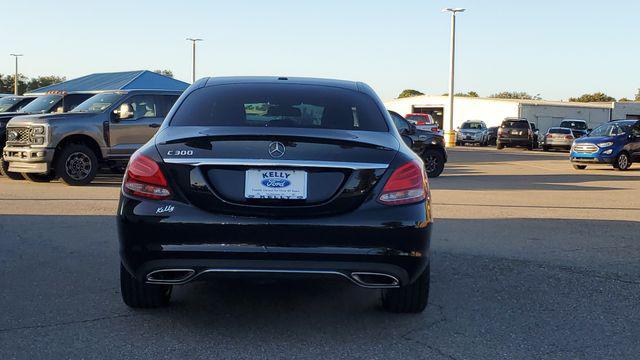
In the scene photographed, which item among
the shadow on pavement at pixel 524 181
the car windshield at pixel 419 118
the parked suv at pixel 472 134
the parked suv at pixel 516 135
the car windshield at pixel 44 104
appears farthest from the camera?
the parked suv at pixel 472 134

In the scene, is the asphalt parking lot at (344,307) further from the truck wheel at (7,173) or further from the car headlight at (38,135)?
the truck wheel at (7,173)

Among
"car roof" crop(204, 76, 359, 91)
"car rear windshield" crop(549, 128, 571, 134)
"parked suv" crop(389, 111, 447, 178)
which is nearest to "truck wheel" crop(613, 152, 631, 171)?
"parked suv" crop(389, 111, 447, 178)

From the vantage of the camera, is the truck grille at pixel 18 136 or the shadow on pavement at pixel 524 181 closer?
the truck grille at pixel 18 136

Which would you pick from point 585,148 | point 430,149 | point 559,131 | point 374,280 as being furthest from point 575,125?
point 374,280

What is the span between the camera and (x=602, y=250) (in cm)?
717

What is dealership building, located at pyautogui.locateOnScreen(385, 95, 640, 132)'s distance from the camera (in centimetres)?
5575

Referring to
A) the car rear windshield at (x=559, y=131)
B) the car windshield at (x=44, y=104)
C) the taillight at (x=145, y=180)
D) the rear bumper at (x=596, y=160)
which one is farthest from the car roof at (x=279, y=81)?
the car rear windshield at (x=559, y=131)

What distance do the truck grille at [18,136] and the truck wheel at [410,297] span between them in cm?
999

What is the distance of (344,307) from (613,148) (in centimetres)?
1848

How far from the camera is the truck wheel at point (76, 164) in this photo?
12.8 m

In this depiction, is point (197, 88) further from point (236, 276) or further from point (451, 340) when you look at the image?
point (451, 340)

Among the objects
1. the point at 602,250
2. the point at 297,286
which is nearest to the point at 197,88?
the point at 297,286

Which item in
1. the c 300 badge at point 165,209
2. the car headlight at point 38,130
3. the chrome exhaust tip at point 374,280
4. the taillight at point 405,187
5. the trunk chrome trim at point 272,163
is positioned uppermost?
the car headlight at point 38,130

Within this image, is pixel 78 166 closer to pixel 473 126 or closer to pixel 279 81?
pixel 279 81
